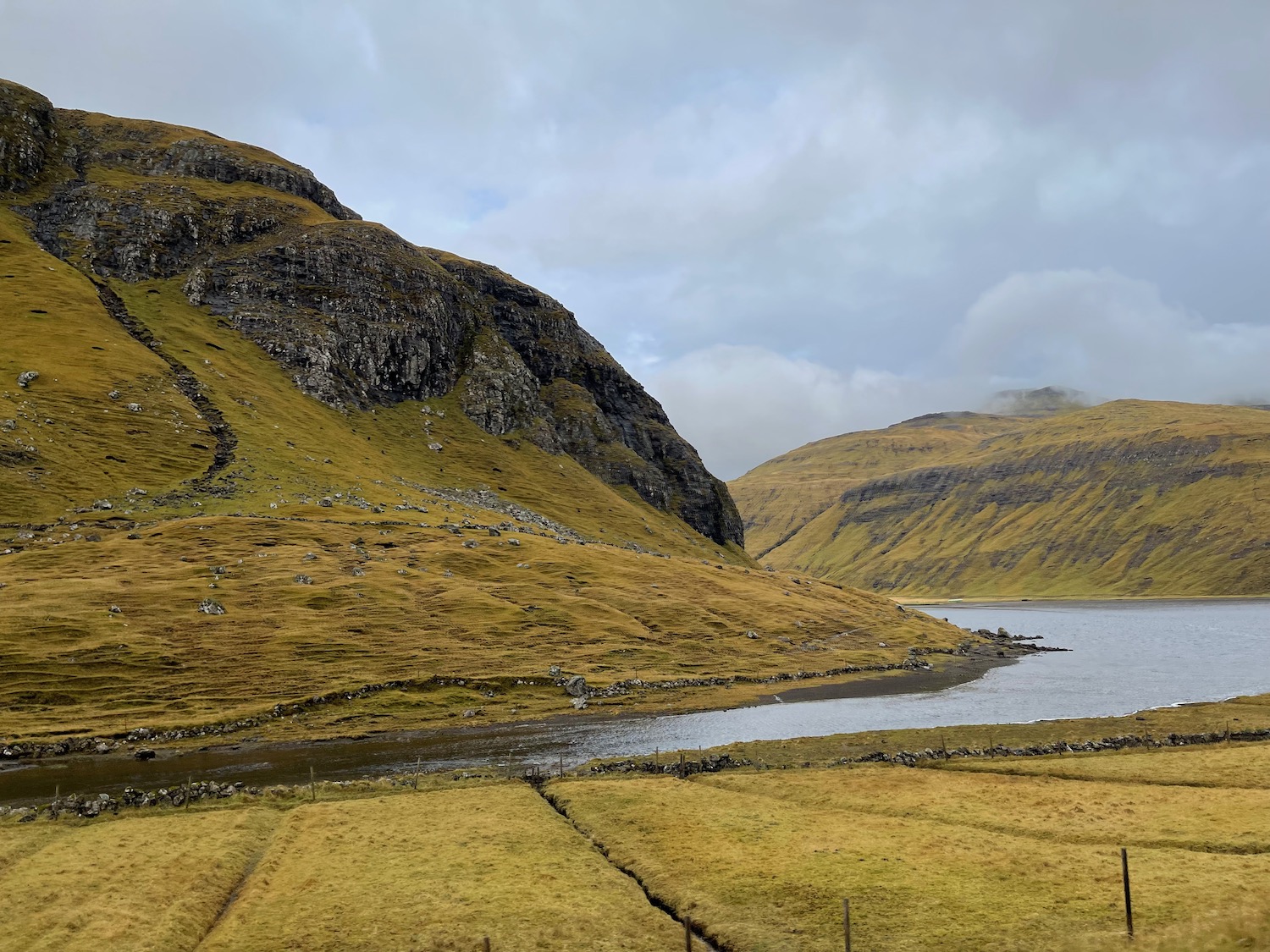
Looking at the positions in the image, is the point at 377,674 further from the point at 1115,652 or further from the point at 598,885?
the point at 1115,652

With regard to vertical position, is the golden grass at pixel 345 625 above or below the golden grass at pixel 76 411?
below

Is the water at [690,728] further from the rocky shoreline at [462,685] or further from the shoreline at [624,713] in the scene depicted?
the rocky shoreline at [462,685]

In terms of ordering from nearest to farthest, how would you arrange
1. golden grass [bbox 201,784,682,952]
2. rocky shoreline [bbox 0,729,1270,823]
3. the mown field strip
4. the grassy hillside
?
the grassy hillside → golden grass [bbox 201,784,682,952] → the mown field strip → rocky shoreline [bbox 0,729,1270,823]

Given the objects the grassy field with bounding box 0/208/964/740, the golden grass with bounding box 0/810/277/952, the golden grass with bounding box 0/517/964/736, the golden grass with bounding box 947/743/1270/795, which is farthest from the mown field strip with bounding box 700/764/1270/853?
the golden grass with bounding box 0/517/964/736

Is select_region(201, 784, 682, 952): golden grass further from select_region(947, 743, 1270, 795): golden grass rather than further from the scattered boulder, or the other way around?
the scattered boulder

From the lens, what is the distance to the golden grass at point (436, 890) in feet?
107

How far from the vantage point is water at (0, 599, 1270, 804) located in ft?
219

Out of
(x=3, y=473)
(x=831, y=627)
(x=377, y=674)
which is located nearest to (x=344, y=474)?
(x=3, y=473)

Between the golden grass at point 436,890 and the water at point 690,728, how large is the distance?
20.6m

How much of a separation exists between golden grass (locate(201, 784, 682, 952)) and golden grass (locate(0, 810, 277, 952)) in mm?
1651

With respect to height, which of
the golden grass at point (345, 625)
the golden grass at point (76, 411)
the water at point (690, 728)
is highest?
the golden grass at point (76, 411)

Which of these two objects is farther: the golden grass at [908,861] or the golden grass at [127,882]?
the golden grass at [127,882]

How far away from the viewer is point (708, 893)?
36562 millimetres

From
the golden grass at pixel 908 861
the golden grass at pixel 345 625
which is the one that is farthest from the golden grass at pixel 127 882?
the golden grass at pixel 345 625
